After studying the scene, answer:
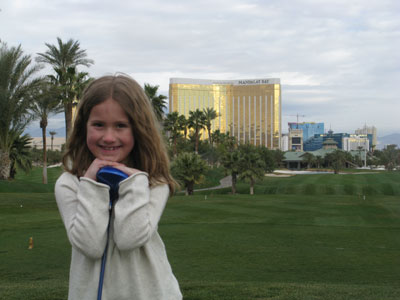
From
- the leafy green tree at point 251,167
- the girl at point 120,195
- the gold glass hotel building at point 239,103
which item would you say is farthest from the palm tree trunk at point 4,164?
the gold glass hotel building at point 239,103

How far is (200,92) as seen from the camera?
7431 inches

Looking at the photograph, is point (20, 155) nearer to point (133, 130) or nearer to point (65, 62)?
point (65, 62)

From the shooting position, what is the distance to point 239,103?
19550 cm

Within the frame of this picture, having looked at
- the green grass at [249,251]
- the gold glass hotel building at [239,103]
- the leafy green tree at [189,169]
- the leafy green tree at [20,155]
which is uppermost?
the gold glass hotel building at [239,103]

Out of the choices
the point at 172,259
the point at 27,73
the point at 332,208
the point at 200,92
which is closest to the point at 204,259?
the point at 172,259

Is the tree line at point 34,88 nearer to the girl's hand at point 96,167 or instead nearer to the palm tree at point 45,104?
the palm tree at point 45,104

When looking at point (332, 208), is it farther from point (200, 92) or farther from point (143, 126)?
point (200, 92)

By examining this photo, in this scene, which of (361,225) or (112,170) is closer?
(112,170)

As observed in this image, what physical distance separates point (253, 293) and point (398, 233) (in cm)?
1357

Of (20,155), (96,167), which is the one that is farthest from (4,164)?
(96,167)

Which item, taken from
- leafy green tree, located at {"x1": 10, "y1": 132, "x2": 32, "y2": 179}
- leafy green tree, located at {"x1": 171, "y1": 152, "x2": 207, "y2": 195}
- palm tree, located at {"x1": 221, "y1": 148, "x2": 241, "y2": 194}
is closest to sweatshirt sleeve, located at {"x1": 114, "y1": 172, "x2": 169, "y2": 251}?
leafy green tree, located at {"x1": 10, "y1": 132, "x2": 32, "y2": 179}

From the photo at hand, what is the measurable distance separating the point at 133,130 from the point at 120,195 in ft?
1.12

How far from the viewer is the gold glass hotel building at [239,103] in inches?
7402

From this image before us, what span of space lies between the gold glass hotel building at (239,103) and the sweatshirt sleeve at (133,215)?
18579 cm
